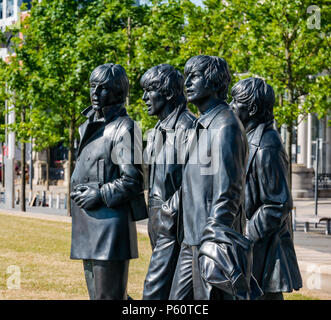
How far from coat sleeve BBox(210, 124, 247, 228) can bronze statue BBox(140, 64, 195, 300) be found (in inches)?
62.2

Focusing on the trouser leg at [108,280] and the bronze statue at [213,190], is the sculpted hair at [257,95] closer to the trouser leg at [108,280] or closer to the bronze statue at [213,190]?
the bronze statue at [213,190]

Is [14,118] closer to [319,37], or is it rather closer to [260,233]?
[319,37]

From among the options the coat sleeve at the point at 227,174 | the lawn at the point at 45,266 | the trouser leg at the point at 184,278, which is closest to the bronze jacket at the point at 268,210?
the trouser leg at the point at 184,278

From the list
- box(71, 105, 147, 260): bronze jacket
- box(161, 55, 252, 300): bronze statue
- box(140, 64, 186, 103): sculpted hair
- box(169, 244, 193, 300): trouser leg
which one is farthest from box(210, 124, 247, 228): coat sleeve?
box(140, 64, 186, 103): sculpted hair

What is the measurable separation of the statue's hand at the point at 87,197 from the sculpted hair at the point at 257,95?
4.96 feet

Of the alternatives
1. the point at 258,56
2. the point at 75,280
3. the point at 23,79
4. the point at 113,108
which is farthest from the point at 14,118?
the point at 113,108

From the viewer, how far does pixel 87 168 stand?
642 centimetres

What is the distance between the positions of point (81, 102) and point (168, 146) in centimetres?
1671

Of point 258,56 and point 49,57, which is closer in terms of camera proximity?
point 258,56

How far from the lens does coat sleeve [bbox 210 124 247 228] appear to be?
4.61m

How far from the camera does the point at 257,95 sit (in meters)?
6.50

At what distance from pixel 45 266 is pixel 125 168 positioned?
717cm

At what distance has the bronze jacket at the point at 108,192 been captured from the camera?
6215 mm

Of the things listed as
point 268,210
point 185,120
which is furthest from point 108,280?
point 185,120
